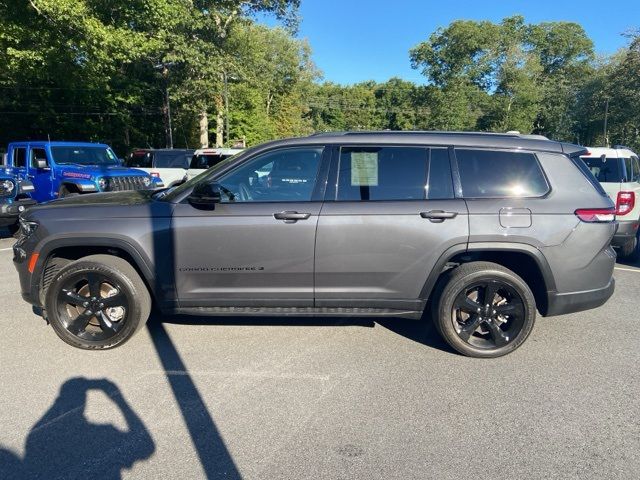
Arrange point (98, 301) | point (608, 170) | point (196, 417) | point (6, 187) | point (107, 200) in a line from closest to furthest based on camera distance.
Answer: point (196, 417), point (98, 301), point (107, 200), point (608, 170), point (6, 187)

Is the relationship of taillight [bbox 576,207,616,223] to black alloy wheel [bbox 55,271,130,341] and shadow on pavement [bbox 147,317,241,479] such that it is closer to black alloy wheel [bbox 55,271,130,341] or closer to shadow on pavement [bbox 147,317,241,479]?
shadow on pavement [bbox 147,317,241,479]

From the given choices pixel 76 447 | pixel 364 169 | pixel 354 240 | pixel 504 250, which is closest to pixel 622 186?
pixel 504 250

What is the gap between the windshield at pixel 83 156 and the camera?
11.2 metres

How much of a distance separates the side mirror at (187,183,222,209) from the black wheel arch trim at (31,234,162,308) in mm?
610

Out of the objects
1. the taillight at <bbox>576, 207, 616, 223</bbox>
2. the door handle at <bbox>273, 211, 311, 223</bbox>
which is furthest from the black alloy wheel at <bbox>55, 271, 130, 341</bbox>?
the taillight at <bbox>576, 207, 616, 223</bbox>

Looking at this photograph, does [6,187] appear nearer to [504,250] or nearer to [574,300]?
[504,250]

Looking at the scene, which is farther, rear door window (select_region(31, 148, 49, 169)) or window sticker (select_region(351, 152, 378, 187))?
rear door window (select_region(31, 148, 49, 169))

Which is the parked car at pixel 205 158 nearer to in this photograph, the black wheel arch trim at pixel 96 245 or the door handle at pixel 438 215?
the black wheel arch trim at pixel 96 245

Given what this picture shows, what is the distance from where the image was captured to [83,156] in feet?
38.4

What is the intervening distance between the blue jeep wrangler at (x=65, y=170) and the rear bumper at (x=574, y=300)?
9.21 metres

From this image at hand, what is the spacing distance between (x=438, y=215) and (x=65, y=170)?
1005 cm

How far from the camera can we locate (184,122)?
37969 mm

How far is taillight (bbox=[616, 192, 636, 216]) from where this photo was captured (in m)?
7.23

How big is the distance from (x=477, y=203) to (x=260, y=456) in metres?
2.49
